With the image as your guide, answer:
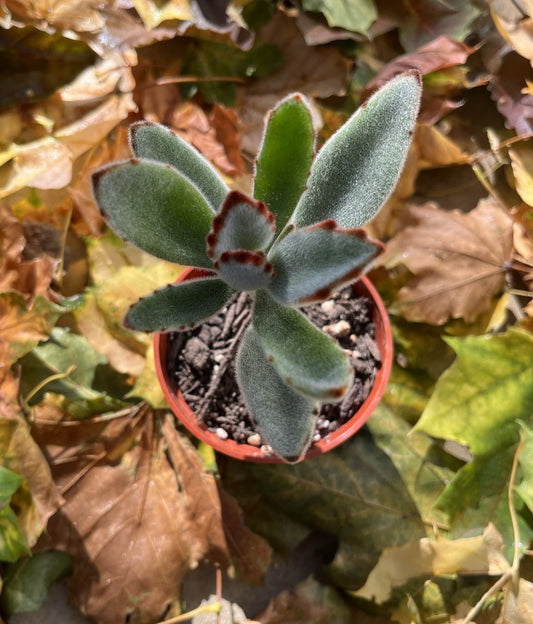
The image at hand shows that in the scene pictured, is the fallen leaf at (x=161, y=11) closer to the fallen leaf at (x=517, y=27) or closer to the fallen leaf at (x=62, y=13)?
the fallen leaf at (x=62, y=13)

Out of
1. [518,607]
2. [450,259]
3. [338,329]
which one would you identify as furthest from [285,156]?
[518,607]

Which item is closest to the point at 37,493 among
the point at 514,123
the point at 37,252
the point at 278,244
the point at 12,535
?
the point at 12,535

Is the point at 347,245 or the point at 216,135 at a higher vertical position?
the point at 347,245

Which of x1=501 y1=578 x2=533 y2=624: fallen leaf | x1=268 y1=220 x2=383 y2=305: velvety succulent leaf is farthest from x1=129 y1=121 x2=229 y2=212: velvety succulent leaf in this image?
x1=501 y1=578 x2=533 y2=624: fallen leaf

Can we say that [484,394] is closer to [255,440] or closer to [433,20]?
[255,440]

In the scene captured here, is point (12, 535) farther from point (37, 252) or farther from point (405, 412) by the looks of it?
point (405, 412)

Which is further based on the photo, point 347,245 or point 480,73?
point 480,73

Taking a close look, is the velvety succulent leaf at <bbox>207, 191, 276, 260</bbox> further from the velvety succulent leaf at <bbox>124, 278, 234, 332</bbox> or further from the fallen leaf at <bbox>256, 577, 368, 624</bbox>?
the fallen leaf at <bbox>256, 577, 368, 624</bbox>
